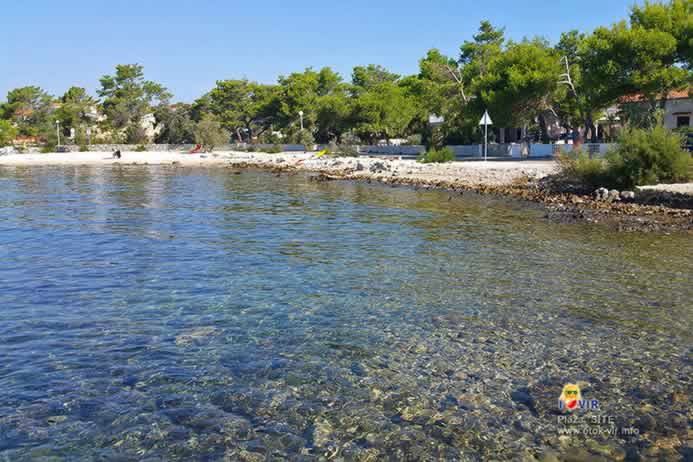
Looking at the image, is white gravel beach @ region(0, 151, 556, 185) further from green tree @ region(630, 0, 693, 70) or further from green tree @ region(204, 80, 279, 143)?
green tree @ region(204, 80, 279, 143)

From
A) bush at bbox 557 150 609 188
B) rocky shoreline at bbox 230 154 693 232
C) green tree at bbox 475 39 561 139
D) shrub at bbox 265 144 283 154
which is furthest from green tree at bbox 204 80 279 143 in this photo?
bush at bbox 557 150 609 188

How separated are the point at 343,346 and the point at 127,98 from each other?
92.5 m

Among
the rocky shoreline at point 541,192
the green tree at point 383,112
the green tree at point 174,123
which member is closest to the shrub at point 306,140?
the green tree at point 383,112

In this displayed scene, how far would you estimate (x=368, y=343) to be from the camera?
7.24m

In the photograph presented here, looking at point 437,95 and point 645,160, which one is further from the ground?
point 437,95

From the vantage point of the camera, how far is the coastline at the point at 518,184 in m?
17.4

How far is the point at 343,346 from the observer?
7137mm

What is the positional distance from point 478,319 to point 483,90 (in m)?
35.1

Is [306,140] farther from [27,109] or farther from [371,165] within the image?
[27,109]

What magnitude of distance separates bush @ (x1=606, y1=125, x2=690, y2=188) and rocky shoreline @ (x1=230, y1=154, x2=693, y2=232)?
1.36 m

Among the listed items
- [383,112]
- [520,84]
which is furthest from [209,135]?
[520,84]

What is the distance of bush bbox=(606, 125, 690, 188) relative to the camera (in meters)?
21.0
